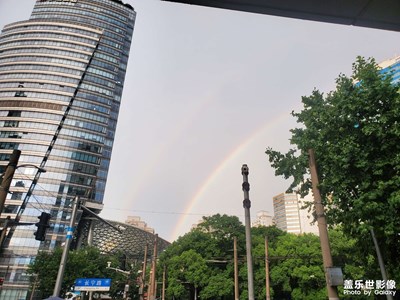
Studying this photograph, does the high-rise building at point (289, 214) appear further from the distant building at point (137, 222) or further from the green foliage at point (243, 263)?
the green foliage at point (243, 263)

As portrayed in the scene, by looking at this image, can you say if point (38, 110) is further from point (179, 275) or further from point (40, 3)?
point (179, 275)

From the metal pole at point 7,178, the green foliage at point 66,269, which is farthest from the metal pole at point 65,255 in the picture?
the green foliage at point 66,269

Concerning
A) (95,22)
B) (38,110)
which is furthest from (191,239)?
(95,22)

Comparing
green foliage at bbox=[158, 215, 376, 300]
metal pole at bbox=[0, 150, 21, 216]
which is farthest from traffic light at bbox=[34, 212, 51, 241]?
green foliage at bbox=[158, 215, 376, 300]

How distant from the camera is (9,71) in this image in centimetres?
8669

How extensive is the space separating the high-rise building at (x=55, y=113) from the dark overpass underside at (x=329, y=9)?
71474mm

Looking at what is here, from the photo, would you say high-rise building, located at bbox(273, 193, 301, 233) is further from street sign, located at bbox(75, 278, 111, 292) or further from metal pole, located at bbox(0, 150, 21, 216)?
metal pole, located at bbox(0, 150, 21, 216)

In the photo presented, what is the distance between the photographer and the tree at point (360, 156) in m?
12.7

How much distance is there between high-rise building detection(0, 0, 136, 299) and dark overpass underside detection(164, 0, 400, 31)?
71474mm

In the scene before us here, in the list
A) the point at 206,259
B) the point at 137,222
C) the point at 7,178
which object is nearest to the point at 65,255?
the point at 7,178

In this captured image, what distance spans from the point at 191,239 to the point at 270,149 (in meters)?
36.0

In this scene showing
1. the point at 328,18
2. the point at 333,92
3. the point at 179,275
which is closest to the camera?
the point at 328,18

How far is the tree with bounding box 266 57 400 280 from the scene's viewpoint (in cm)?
1268

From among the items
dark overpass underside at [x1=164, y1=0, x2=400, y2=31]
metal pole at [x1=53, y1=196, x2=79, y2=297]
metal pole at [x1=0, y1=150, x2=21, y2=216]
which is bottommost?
metal pole at [x1=53, y1=196, x2=79, y2=297]
